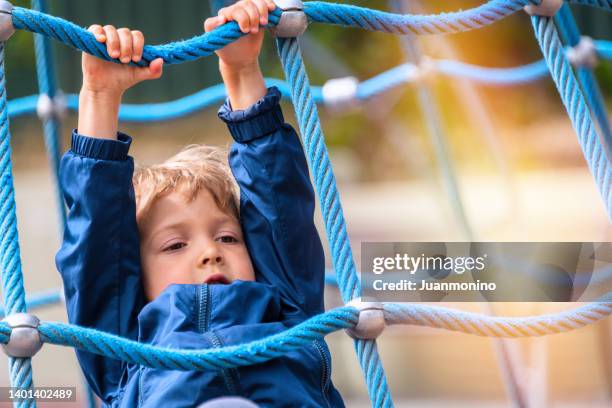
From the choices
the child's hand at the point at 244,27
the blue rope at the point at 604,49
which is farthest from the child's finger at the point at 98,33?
the blue rope at the point at 604,49

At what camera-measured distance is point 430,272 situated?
0.96 metres

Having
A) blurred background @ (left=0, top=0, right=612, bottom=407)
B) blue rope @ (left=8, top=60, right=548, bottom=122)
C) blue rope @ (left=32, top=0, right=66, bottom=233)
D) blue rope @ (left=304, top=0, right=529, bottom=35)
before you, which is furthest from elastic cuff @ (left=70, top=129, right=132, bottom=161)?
blurred background @ (left=0, top=0, right=612, bottom=407)

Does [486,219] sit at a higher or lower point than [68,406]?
higher

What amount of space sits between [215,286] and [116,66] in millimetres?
227

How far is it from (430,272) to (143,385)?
286 mm

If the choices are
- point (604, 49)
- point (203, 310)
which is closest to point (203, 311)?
point (203, 310)

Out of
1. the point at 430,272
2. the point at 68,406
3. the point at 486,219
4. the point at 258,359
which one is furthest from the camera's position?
the point at 486,219

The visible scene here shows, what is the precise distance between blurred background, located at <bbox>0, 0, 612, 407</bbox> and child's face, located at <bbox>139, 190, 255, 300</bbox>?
0.80m

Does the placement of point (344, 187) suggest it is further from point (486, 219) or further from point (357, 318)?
point (357, 318)

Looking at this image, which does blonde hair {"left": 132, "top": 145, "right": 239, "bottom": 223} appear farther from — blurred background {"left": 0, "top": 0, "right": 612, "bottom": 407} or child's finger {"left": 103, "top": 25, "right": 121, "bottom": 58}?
blurred background {"left": 0, "top": 0, "right": 612, "bottom": 407}

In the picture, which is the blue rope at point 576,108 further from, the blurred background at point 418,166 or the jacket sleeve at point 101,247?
the blurred background at point 418,166

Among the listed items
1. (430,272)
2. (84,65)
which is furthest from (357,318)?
(84,65)

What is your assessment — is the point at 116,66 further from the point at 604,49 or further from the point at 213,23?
the point at 604,49

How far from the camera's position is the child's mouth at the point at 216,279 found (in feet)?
3.23
